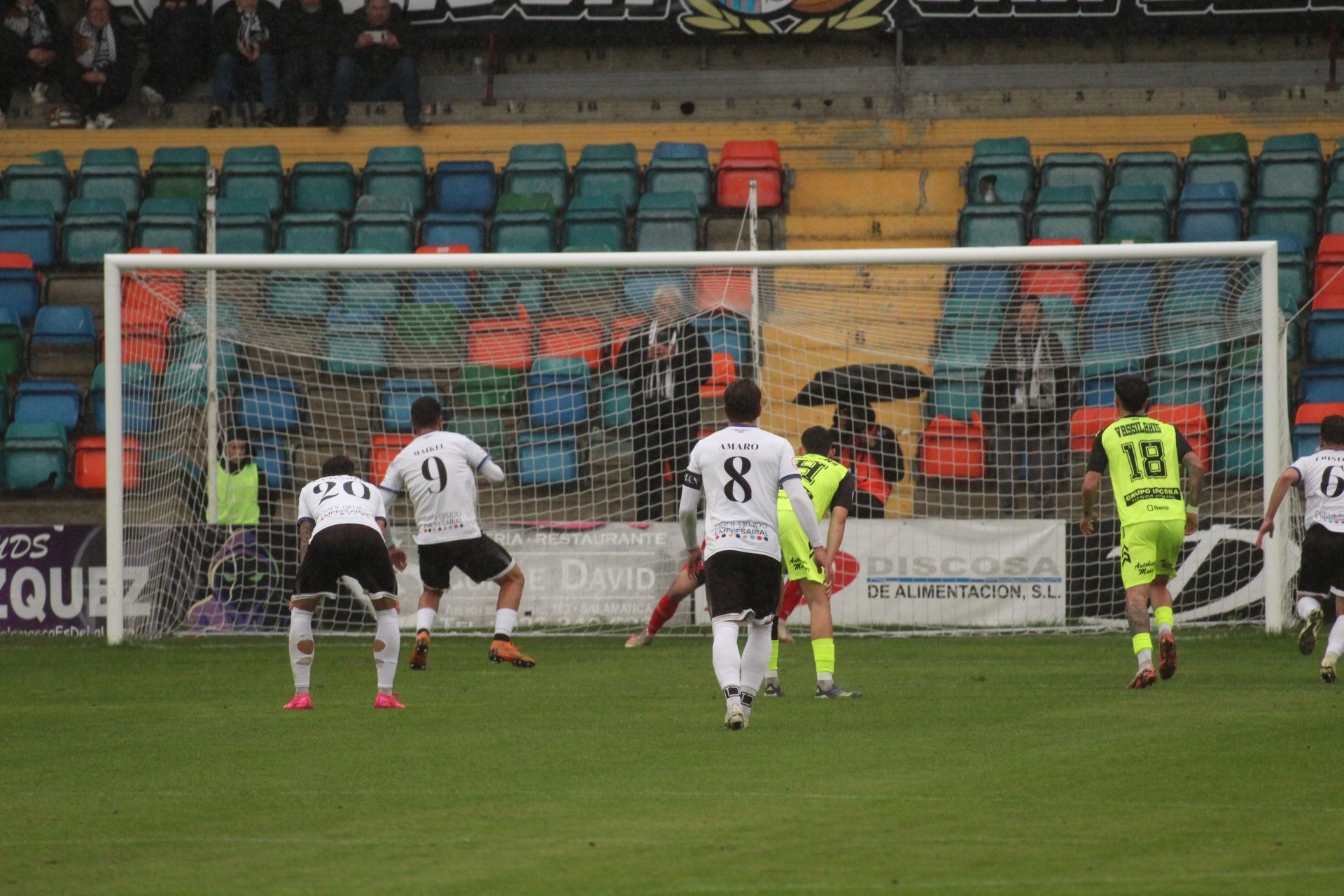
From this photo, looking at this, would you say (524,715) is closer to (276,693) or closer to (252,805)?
(276,693)

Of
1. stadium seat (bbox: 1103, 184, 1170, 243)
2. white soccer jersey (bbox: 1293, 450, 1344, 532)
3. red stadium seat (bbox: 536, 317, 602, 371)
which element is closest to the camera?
white soccer jersey (bbox: 1293, 450, 1344, 532)

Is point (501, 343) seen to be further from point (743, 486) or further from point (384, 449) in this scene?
point (743, 486)

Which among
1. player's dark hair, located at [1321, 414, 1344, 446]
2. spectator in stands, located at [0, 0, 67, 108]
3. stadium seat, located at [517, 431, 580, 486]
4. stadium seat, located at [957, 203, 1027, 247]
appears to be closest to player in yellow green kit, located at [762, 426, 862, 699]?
player's dark hair, located at [1321, 414, 1344, 446]

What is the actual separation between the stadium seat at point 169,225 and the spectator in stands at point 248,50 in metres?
2.31

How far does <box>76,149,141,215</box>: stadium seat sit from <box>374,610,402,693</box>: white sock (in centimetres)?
1278

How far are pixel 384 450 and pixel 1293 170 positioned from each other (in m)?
11.2

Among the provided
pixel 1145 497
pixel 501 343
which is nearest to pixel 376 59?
pixel 501 343

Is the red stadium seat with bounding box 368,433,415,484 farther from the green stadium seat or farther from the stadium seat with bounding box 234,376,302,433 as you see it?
the green stadium seat

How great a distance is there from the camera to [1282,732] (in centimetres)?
830

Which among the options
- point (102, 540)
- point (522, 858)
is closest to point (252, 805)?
point (522, 858)

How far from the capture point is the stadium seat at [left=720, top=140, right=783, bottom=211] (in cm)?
2080

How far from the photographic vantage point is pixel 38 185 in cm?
2155

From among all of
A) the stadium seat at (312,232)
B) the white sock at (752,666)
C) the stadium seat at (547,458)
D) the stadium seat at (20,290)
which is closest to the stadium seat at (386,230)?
the stadium seat at (312,232)

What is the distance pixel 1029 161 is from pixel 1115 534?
676cm
